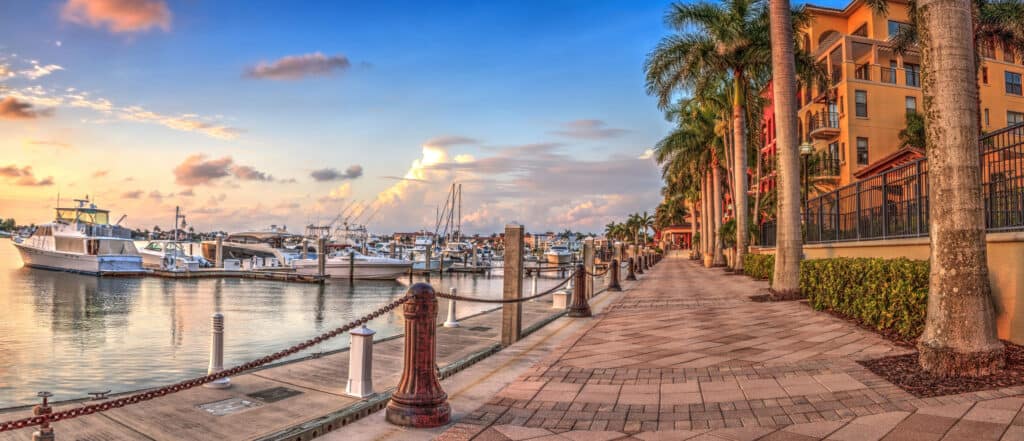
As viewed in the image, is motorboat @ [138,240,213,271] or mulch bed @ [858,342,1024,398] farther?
motorboat @ [138,240,213,271]

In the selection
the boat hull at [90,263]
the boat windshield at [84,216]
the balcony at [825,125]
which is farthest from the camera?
the boat windshield at [84,216]

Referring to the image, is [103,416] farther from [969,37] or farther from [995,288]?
[995,288]

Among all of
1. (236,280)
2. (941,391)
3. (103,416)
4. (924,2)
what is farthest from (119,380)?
(236,280)

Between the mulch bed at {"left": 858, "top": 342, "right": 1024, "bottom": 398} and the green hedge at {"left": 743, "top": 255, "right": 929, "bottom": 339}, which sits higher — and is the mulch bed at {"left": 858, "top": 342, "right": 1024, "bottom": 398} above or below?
below

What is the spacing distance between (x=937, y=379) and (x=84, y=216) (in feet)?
228

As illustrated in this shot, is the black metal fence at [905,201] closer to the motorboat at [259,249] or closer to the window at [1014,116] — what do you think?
the window at [1014,116]

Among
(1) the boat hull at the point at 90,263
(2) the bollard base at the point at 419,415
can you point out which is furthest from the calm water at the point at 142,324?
(2) the bollard base at the point at 419,415

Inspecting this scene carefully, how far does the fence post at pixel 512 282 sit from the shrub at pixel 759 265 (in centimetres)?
1403

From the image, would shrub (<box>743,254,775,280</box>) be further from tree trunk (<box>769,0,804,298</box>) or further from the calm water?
the calm water

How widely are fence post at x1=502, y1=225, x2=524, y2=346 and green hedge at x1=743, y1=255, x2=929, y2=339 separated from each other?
5.06 meters

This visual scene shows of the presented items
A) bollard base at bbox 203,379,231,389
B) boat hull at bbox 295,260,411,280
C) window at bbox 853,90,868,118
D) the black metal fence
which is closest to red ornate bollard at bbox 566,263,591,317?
the black metal fence

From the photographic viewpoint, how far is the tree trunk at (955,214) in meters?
6.04

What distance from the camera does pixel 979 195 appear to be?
20.1ft

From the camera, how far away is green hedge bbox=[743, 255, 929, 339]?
7.94 meters
